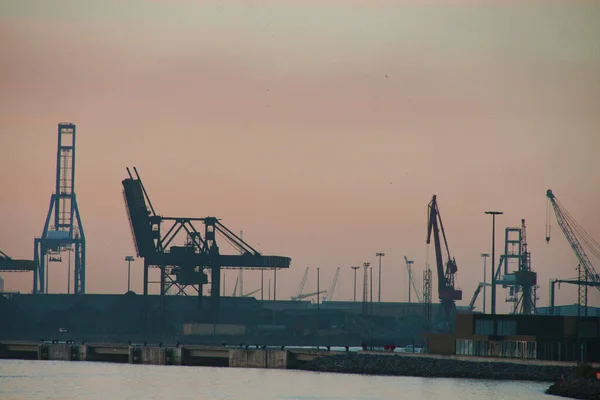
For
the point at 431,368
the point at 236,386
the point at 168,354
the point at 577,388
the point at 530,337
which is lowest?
the point at 236,386

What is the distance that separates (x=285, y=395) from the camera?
354 ft

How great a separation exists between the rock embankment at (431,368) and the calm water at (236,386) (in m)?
2.13

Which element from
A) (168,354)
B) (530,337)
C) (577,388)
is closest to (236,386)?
(530,337)

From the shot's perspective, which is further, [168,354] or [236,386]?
[168,354]

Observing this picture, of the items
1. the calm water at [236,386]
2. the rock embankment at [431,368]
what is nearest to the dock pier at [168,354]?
the rock embankment at [431,368]

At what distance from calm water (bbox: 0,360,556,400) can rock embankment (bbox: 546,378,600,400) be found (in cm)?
139

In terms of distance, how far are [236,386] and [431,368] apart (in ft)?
64.5

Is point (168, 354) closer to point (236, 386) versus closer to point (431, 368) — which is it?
point (236, 386)

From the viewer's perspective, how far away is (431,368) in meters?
127

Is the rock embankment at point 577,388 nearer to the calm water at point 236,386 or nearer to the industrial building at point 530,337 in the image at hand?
the calm water at point 236,386

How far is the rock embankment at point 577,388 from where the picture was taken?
324ft

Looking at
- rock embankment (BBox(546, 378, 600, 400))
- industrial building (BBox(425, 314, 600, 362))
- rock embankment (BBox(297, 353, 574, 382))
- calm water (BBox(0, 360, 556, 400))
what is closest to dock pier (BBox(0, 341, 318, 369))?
rock embankment (BBox(297, 353, 574, 382))

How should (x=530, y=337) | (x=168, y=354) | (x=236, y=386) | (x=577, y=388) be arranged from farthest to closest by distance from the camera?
(x=168, y=354) → (x=530, y=337) → (x=236, y=386) → (x=577, y=388)

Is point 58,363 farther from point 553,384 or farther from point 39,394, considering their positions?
point 553,384
